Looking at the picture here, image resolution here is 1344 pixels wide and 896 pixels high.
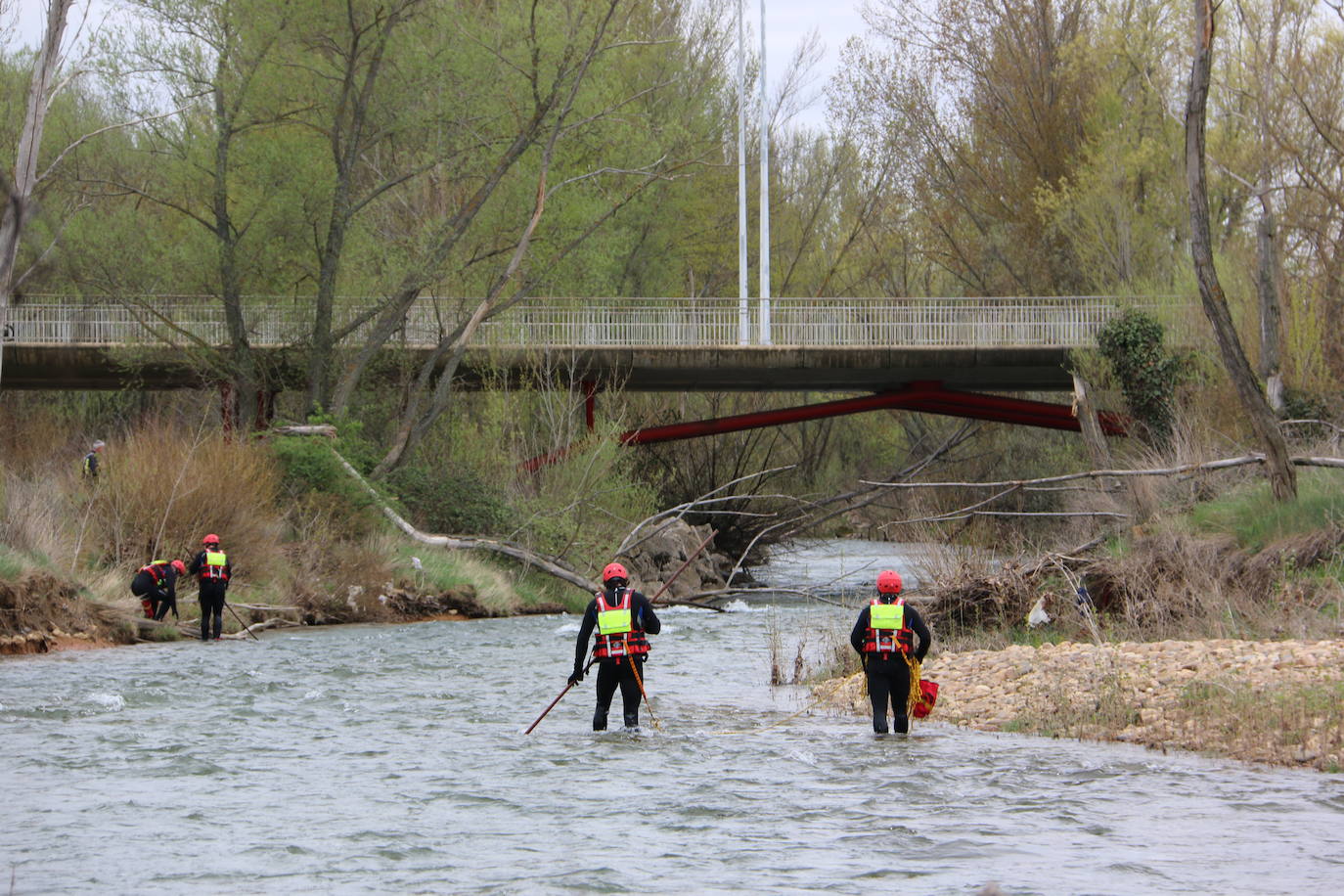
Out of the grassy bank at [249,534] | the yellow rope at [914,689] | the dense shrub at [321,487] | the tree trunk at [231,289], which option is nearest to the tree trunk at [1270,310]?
the grassy bank at [249,534]

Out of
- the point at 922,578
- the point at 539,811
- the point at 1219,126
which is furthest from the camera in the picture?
the point at 1219,126

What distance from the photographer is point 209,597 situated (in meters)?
24.3

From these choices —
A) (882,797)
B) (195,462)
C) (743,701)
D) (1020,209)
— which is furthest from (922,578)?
(1020,209)

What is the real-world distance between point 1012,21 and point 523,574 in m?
28.8

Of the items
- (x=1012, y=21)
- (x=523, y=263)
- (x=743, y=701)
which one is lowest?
(x=743, y=701)

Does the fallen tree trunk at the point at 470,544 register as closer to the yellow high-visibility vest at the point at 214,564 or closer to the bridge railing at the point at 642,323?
the bridge railing at the point at 642,323

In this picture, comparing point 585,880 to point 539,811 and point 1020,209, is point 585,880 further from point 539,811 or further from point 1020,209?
point 1020,209

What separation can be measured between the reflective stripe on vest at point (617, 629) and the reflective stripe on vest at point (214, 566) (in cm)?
1121

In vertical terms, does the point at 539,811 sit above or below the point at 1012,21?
below

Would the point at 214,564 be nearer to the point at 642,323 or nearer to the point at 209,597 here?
the point at 209,597

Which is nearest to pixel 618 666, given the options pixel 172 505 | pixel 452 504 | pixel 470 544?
pixel 172 505

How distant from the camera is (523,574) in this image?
3412cm

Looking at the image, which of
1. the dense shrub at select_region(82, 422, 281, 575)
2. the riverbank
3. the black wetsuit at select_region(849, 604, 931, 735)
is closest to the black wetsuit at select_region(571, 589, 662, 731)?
the black wetsuit at select_region(849, 604, 931, 735)

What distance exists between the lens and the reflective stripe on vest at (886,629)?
1441cm
